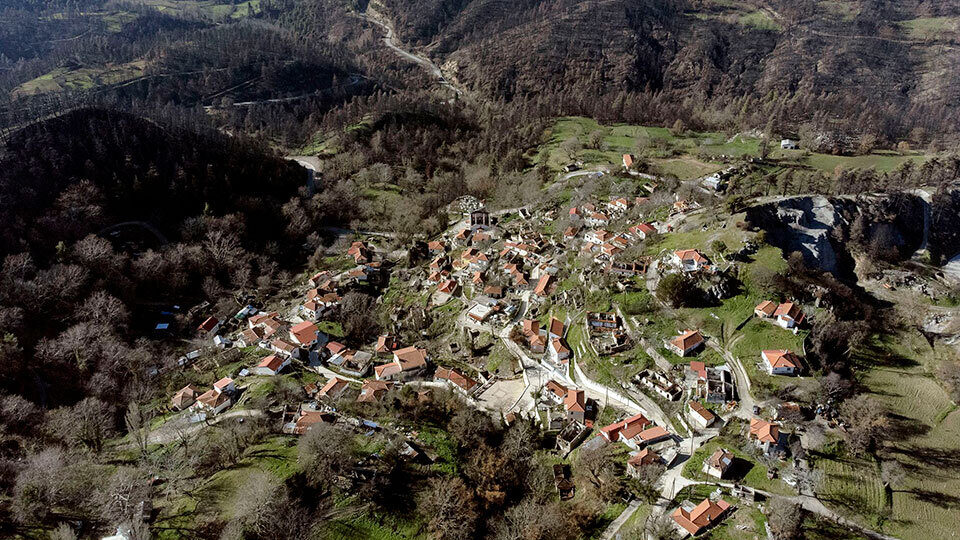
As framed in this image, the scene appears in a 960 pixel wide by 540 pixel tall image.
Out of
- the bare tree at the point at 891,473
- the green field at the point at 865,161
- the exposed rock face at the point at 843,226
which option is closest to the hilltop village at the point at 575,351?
the bare tree at the point at 891,473

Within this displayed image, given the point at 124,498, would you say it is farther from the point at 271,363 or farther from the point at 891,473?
the point at 891,473

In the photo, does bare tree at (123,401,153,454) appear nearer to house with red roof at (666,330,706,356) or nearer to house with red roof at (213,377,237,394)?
house with red roof at (213,377,237,394)

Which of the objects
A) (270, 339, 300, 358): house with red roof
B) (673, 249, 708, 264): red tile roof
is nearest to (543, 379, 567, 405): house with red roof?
(673, 249, 708, 264): red tile roof

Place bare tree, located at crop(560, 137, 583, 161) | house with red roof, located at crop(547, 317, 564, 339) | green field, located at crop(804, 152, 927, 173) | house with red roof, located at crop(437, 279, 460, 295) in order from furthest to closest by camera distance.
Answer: bare tree, located at crop(560, 137, 583, 161), green field, located at crop(804, 152, 927, 173), house with red roof, located at crop(437, 279, 460, 295), house with red roof, located at crop(547, 317, 564, 339)

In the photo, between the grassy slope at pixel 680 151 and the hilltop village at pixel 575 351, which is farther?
the grassy slope at pixel 680 151

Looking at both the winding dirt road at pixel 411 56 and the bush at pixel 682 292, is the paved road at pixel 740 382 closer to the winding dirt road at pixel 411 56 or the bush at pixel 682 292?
the bush at pixel 682 292

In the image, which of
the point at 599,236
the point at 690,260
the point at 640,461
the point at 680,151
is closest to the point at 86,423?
the point at 640,461
